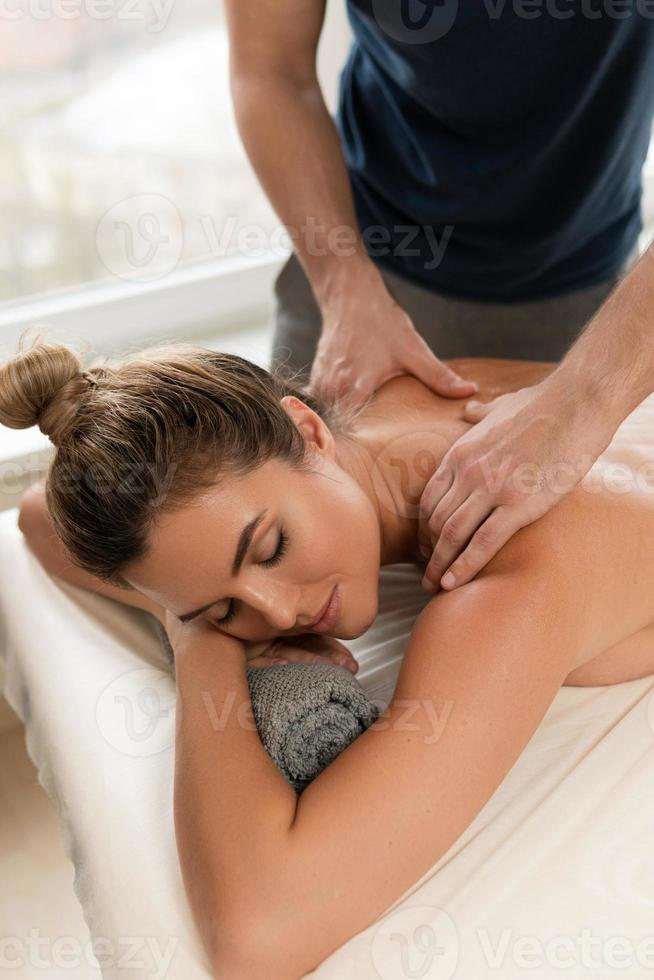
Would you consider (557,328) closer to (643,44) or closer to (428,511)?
(643,44)

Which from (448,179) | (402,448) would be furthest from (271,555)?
(448,179)

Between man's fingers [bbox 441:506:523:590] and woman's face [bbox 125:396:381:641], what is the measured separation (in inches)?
5.4

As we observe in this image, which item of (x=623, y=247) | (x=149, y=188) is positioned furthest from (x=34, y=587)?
(x=149, y=188)

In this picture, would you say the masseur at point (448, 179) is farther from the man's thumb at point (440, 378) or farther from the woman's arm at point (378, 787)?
the woman's arm at point (378, 787)

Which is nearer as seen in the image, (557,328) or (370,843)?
(370,843)

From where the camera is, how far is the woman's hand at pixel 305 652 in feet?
4.56

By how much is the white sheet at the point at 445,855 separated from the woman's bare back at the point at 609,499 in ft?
0.16

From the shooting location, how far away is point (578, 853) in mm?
1186

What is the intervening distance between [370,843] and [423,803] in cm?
7

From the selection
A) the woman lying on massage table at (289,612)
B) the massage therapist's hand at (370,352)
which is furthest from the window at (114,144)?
the woman lying on massage table at (289,612)

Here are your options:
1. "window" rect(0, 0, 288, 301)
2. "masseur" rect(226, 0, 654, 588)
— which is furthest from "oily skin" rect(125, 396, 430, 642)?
"window" rect(0, 0, 288, 301)

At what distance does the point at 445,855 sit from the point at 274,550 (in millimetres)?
393

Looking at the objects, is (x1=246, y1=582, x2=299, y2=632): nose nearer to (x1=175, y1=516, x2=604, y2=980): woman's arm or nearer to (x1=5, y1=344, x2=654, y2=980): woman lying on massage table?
(x1=5, y1=344, x2=654, y2=980): woman lying on massage table

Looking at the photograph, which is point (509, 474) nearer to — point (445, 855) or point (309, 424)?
point (309, 424)
